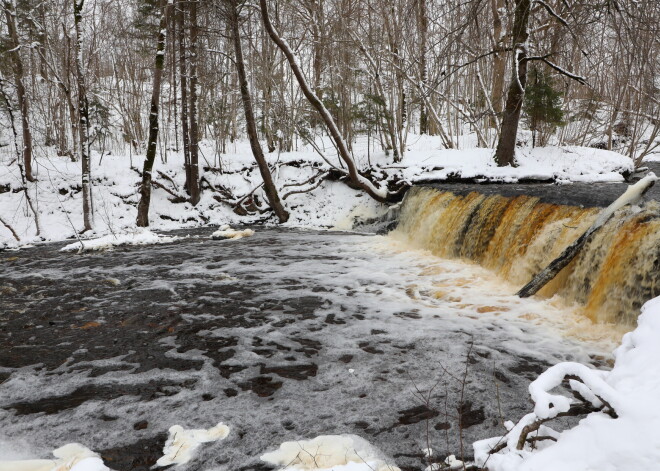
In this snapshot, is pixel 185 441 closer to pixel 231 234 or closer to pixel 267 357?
pixel 267 357

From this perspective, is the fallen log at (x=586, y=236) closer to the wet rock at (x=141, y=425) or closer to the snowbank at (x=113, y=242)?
the wet rock at (x=141, y=425)

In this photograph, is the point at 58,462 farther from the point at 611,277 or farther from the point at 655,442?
the point at 611,277

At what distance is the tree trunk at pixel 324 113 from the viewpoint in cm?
1073

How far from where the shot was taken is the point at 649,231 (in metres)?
4.45

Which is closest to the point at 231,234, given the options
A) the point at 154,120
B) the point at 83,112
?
the point at 154,120

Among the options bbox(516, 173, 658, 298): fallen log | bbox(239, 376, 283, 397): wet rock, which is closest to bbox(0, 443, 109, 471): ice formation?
bbox(239, 376, 283, 397): wet rock

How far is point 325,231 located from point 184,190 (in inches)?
229

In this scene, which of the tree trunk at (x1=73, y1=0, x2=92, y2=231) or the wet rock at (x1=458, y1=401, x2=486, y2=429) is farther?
the tree trunk at (x1=73, y1=0, x2=92, y2=231)

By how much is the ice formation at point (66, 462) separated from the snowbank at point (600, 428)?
7.02 feet

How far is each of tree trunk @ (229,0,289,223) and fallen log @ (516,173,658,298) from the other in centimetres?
889

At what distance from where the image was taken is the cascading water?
173 inches

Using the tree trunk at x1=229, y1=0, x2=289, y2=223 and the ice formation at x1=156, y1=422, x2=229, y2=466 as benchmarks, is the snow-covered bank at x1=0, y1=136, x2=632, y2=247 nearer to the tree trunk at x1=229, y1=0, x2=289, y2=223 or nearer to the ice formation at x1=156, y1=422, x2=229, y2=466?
the tree trunk at x1=229, y1=0, x2=289, y2=223

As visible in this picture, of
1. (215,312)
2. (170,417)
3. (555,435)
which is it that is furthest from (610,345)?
(215,312)

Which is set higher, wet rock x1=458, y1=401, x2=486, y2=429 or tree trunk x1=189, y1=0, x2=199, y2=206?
tree trunk x1=189, y1=0, x2=199, y2=206
